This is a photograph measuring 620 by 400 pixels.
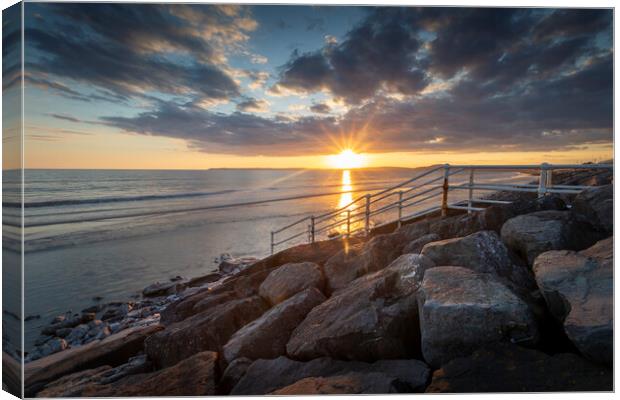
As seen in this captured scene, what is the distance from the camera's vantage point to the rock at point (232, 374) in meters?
2.84

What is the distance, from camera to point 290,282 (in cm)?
411

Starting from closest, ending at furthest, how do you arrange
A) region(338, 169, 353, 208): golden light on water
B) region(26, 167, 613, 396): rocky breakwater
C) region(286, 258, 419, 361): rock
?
region(26, 167, 613, 396): rocky breakwater < region(286, 258, 419, 361): rock < region(338, 169, 353, 208): golden light on water

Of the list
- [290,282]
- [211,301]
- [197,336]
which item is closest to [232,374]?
[197,336]

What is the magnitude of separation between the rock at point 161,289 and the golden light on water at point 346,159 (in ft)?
15.4

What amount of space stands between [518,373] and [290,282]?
8.23 feet

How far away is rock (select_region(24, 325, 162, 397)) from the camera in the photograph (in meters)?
3.29

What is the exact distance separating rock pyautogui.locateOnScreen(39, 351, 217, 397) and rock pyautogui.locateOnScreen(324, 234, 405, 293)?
165cm

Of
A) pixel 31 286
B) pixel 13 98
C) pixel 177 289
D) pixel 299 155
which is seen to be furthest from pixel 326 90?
pixel 31 286

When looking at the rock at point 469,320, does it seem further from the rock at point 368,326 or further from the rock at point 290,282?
the rock at point 290,282

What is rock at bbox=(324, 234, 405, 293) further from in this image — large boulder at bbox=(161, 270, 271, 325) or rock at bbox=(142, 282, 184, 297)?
rock at bbox=(142, 282, 184, 297)

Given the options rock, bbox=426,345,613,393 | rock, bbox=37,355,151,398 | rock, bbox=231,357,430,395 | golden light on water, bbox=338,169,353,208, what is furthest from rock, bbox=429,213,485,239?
golden light on water, bbox=338,169,353,208

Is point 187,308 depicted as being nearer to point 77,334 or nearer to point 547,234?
point 77,334

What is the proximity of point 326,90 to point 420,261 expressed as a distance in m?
2.43

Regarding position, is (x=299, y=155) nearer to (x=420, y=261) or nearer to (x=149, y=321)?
(x=420, y=261)
